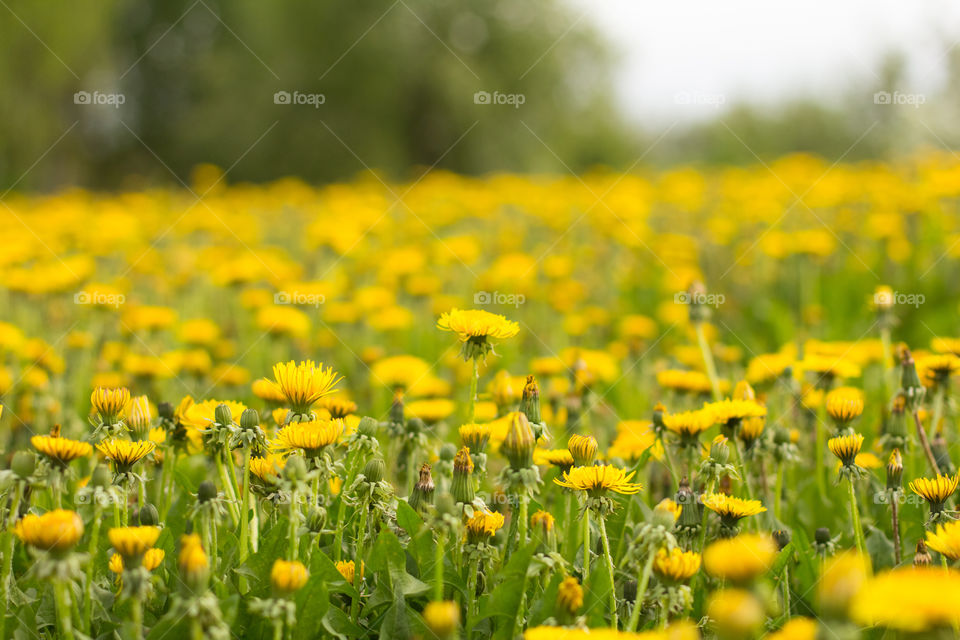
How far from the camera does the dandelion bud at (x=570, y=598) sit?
132 centimetres

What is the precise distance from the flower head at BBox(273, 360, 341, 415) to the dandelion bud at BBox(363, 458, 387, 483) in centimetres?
16

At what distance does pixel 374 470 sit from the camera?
1.57 m

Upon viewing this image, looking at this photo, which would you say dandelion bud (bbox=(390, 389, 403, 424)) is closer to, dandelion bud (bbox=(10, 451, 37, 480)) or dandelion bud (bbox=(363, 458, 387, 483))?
dandelion bud (bbox=(363, 458, 387, 483))

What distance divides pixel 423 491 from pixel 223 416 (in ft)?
1.39

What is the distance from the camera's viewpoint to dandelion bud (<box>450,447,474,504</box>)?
1453mm

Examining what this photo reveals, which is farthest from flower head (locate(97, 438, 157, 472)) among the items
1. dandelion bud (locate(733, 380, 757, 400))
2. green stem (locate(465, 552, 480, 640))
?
dandelion bud (locate(733, 380, 757, 400))

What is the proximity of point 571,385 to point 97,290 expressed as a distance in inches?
82.2

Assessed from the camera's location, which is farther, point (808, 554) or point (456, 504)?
point (808, 554)

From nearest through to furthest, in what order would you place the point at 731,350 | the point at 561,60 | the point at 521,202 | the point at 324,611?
the point at 324,611
the point at 731,350
the point at 521,202
the point at 561,60

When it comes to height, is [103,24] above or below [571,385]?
above

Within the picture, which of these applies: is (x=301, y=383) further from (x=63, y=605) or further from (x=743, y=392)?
(x=743, y=392)

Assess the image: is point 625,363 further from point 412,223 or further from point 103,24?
point 103,24

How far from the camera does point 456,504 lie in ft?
4.76

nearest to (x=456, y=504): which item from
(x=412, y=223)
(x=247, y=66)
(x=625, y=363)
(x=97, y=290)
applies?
(x=625, y=363)
